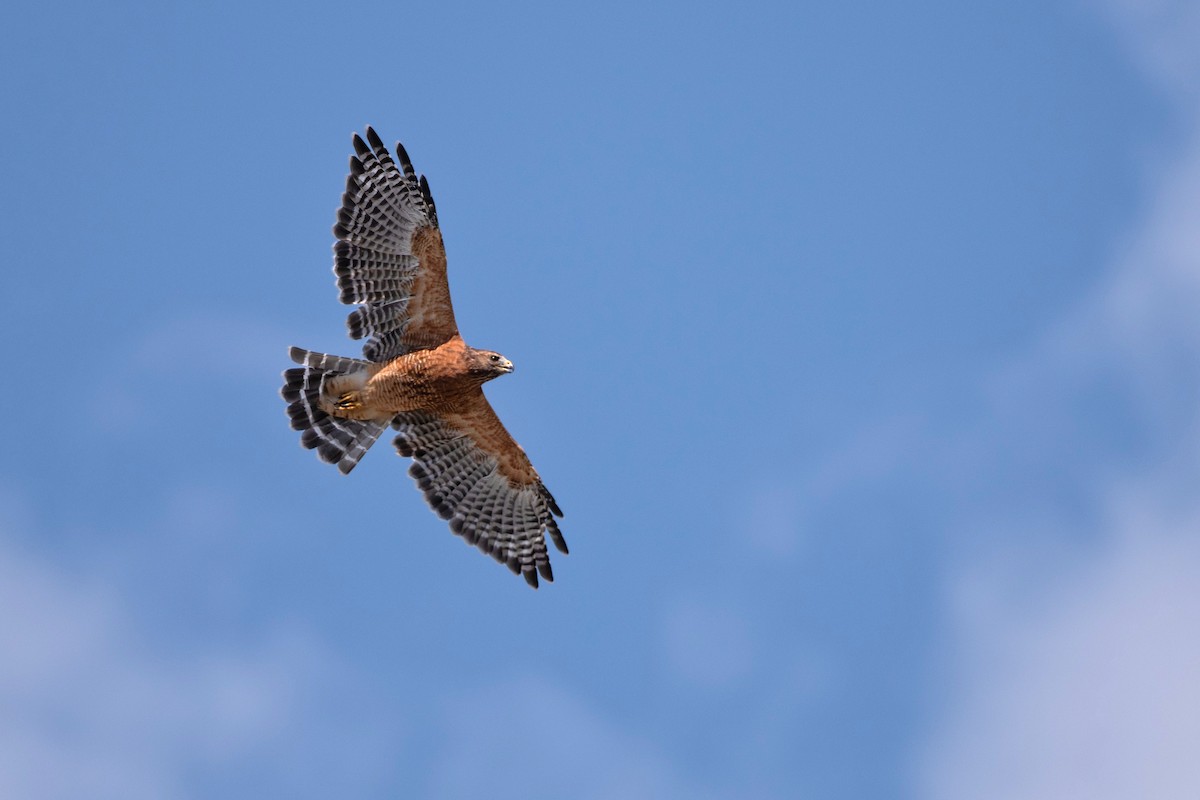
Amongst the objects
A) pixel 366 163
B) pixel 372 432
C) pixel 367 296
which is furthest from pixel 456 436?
pixel 366 163

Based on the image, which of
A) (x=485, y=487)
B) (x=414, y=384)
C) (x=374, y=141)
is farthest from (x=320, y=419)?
(x=374, y=141)

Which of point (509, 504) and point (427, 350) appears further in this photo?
point (509, 504)

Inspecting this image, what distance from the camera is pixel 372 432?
1956cm

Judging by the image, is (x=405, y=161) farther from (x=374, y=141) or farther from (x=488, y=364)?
(x=488, y=364)

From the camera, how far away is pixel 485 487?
795 inches

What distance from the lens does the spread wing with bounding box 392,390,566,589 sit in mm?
19797

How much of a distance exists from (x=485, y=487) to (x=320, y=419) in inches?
88.0

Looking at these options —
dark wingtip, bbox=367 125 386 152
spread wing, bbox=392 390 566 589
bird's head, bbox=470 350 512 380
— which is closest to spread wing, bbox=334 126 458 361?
dark wingtip, bbox=367 125 386 152

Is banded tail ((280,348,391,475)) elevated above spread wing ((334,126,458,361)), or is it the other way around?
spread wing ((334,126,458,361))

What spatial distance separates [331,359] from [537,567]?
145 inches

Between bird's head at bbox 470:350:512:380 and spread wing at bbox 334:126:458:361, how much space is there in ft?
2.57

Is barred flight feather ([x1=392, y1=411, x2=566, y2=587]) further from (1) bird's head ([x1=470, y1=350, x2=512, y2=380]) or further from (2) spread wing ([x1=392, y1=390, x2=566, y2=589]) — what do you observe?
(1) bird's head ([x1=470, y1=350, x2=512, y2=380])

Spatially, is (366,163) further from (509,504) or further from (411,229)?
(509,504)

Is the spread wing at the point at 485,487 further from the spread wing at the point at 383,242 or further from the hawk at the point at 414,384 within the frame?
the spread wing at the point at 383,242
